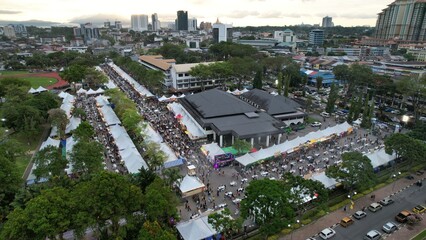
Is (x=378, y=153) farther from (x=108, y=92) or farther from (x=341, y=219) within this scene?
(x=108, y=92)

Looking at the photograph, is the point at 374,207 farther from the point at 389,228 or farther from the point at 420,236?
the point at 420,236

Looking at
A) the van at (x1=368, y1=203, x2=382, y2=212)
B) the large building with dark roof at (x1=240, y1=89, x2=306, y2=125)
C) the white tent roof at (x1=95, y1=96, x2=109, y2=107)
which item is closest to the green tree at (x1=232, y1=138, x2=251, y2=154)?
the large building with dark roof at (x1=240, y1=89, x2=306, y2=125)

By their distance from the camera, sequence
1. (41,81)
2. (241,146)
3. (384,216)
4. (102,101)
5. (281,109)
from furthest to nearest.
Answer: (41,81) → (102,101) → (281,109) → (241,146) → (384,216)

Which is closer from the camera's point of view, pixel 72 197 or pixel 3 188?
pixel 72 197

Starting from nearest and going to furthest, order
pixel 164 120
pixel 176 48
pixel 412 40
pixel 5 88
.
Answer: pixel 164 120
pixel 5 88
pixel 176 48
pixel 412 40

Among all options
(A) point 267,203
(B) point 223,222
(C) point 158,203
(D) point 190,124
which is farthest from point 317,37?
(C) point 158,203

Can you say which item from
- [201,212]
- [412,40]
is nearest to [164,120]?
[201,212]

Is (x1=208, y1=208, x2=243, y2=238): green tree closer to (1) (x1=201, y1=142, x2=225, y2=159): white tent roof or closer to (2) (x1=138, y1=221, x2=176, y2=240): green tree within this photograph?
(2) (x1=138, y1=221, x2=176, y2=240): green tree
